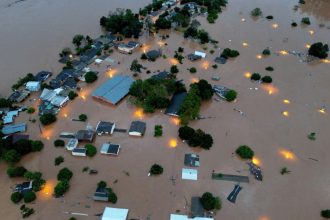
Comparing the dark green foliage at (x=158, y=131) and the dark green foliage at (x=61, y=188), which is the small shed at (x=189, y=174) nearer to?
the dark green foliage at (x=158, y=131)

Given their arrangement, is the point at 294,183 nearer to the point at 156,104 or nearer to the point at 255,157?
the point at 255,157

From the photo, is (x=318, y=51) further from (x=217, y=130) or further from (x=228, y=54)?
(x=217, y=130)

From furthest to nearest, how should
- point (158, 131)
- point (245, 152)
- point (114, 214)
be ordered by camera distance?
1. point (158, 131)
2. point (245, 152)
3. point (114, 214)

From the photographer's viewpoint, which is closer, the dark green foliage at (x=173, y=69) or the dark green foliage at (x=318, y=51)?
the dark green foliage at (x=173, y=69)

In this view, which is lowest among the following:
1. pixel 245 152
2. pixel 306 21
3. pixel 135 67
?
pixel 245 152

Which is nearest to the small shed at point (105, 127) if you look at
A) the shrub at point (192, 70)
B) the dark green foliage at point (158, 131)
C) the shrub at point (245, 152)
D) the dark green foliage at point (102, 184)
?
the dark green foliage at point (158, 131)

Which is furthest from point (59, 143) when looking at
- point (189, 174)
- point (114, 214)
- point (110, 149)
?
point (189, 174)

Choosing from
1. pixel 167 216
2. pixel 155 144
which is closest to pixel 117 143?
pixel 155 144
